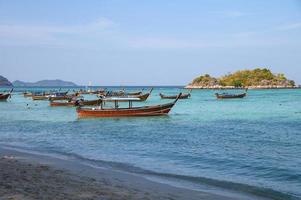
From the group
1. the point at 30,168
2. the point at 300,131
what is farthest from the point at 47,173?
the point at 300,131

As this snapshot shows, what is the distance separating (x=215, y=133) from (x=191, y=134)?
139cm

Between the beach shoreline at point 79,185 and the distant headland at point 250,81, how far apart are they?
160 metres

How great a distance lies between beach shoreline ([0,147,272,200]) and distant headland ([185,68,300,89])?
6287 inches

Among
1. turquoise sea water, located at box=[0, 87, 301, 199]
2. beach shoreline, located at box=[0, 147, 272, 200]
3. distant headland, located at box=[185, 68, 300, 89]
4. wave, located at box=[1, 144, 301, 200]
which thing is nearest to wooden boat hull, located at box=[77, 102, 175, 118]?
turquoise sea water, located at box=[0, 87, 301, 199]

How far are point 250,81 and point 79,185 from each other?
16822 centimetres

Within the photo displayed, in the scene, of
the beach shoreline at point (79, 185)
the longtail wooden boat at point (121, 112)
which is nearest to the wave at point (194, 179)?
the beach shoreline at point (79, 185)

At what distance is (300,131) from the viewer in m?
26.4

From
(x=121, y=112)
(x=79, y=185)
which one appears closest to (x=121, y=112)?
(x=121, y=112)

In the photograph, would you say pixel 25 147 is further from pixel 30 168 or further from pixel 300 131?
pixel 300 131

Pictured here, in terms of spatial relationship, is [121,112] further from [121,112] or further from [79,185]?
[79,185]

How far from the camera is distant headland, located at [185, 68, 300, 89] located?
17075cm

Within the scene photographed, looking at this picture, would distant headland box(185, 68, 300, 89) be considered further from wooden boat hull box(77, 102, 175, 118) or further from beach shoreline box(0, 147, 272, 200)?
beach shoreline box(0, 147, 272, 200)

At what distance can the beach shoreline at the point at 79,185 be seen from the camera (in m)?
9.66

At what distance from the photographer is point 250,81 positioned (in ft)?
571
